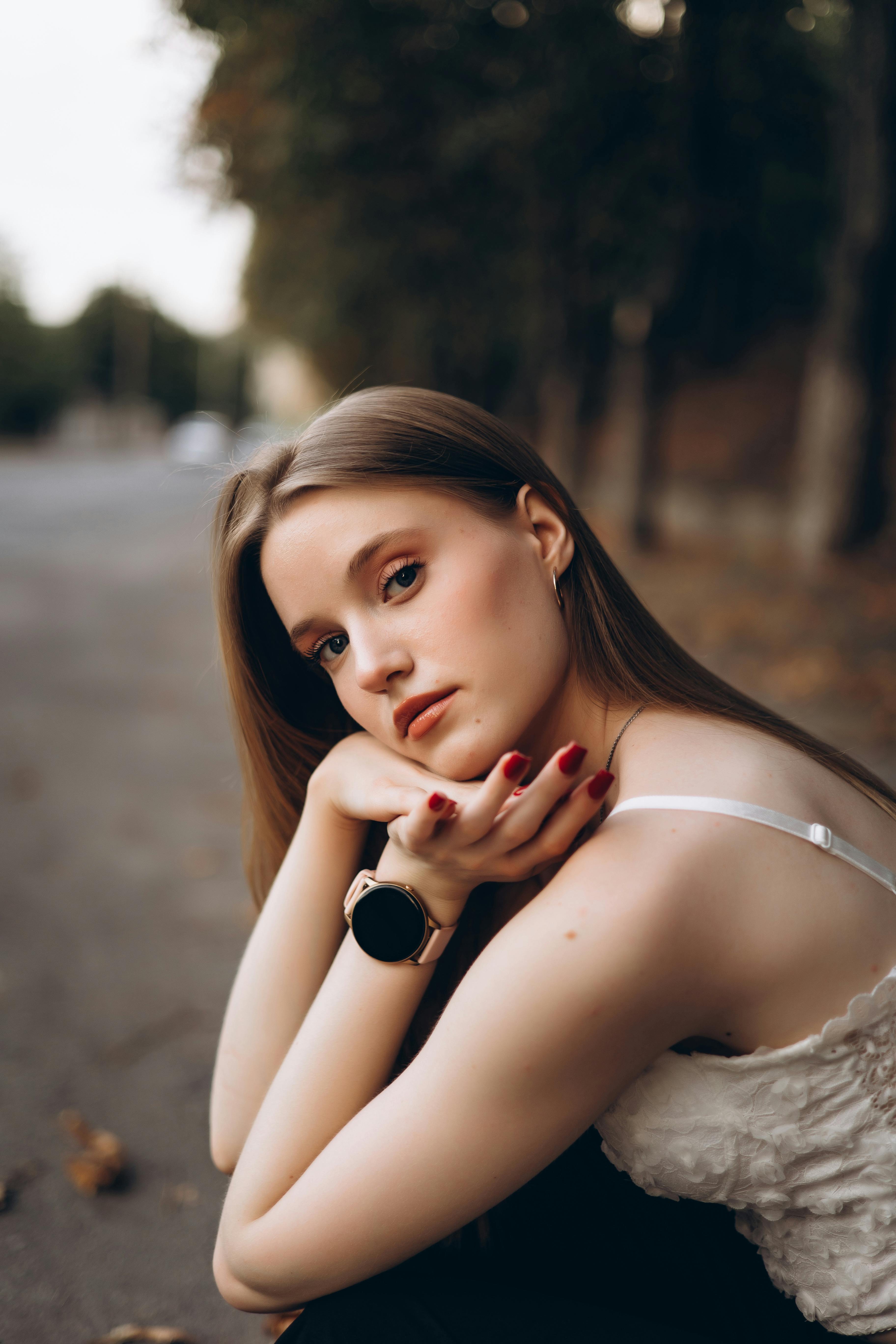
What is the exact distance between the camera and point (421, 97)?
36.7ft

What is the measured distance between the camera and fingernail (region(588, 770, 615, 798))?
3.96ft

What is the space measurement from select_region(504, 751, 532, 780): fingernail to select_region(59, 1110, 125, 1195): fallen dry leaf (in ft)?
6.75

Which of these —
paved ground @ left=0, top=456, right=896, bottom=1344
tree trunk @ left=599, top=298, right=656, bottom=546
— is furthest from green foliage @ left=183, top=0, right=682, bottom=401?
paved ground @ left=0, top=456, right=896, bottom=1344

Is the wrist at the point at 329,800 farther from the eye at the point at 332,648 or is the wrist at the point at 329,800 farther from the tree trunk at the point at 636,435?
the tree trunk at the point at 636,435

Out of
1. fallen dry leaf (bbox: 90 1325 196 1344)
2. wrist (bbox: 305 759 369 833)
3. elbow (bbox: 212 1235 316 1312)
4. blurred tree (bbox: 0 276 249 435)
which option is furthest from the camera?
blurred tree (bbox: 0 276 249 435)

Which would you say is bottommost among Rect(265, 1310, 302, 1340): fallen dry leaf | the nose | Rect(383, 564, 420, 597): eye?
Rect(265, 1310, 302, 1340): fallen dry leaf

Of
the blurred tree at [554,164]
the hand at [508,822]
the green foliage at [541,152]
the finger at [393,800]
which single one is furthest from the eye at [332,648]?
the green foliage at [541,152]

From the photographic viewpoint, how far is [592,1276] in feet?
5.14

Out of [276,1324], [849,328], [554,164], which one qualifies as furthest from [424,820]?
[554,164]

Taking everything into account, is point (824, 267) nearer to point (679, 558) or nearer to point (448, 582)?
point (679, 558)

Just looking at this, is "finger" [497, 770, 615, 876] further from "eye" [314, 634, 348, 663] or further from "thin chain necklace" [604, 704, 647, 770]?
"eye" [314, 634, 348, 663]

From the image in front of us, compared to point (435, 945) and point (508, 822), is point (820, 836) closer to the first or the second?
point (508, 822)

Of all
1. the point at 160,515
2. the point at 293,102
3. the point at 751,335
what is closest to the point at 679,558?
the point at 751,335

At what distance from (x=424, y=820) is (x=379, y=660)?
1.24 ft
